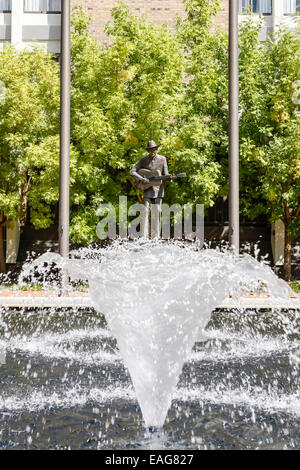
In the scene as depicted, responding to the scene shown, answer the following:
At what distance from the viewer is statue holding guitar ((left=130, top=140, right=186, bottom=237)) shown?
1331 centimetres

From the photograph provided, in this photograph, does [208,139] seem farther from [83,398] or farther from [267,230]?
[83,398]

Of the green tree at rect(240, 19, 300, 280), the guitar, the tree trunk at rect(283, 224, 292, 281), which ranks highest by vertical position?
the green tree at rect(240, 19, 300, 280)

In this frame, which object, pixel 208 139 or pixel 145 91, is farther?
pixel 208 139

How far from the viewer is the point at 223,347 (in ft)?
28.6

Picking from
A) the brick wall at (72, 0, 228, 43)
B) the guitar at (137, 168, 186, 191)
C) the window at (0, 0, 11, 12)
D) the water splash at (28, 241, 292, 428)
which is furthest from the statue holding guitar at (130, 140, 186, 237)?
the window at (0, 0, 11, 12)

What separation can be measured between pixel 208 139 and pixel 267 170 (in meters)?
2.28

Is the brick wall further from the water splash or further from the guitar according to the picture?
the water splash

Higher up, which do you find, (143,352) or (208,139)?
(208,139)

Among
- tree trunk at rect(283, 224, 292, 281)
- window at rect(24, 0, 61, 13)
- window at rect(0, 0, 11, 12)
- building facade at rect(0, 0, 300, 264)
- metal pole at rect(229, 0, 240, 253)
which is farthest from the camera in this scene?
window at rect(0, 0, 11, 12)

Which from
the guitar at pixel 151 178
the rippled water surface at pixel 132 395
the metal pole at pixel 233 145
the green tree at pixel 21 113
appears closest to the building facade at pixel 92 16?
the green tree at pixel 21 113

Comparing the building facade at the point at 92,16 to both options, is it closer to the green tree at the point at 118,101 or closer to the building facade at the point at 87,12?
the building facade at the point at 87,12

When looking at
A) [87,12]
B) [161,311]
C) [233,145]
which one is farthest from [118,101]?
[161,311]

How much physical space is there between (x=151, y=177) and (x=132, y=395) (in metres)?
7.98
